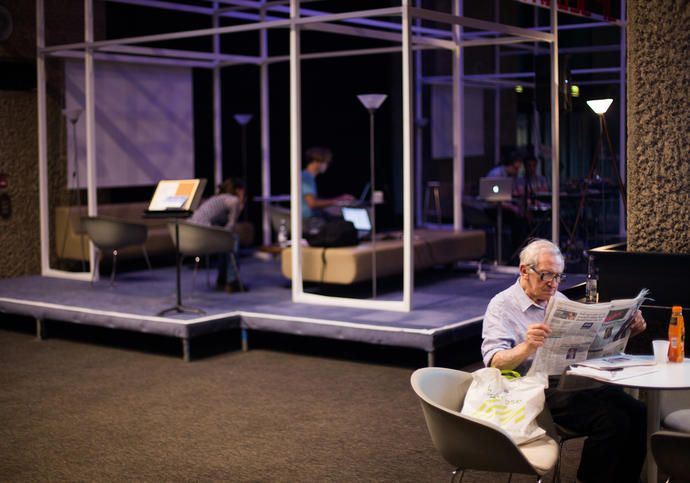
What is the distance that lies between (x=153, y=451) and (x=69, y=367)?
7.40 feet

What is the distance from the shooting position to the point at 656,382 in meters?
3.14

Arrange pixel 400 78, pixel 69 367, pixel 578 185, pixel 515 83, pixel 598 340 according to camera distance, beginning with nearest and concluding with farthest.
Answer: pixel 598 340 → pixel 69 367 → pixel 578 185 → pixel 400 78 → pixel 515 83

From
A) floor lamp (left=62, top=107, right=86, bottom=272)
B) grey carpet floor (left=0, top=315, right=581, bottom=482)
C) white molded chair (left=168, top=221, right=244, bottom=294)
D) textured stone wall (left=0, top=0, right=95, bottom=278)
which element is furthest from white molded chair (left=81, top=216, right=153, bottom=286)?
textured stone wall (left=0, top=0, right=95, bottom=278)

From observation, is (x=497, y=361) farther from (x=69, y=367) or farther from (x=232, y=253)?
(x=232, y=253)

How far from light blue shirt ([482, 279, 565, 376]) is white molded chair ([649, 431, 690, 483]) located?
76 cm

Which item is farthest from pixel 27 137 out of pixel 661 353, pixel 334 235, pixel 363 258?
pixel 661 353

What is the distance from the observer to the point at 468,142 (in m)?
16.5

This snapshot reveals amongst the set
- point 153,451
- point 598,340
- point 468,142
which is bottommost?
point 153,451

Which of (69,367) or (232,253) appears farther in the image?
(232,253)

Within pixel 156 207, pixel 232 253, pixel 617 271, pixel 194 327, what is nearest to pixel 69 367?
pixel 194 327

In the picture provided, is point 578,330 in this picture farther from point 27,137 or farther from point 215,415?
point 27,137

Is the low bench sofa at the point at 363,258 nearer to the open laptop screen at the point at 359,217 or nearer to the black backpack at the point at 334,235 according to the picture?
the black backpack at the point at 334,235

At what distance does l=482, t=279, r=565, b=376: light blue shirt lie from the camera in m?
3.60

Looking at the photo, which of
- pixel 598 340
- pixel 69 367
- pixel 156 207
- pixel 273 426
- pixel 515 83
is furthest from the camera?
pixel 515 83
